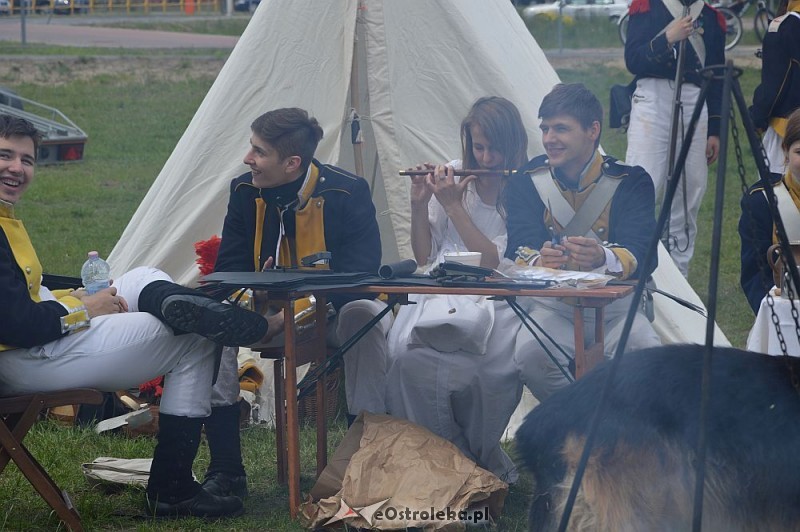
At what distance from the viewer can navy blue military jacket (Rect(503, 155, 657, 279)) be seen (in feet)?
12.3

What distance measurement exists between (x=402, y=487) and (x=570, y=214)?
1.18 metres

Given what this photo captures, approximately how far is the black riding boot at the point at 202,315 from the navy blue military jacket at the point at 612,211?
1.07 meters

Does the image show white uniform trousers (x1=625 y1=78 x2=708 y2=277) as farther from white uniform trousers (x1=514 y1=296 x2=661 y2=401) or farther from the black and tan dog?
the black and tan dog

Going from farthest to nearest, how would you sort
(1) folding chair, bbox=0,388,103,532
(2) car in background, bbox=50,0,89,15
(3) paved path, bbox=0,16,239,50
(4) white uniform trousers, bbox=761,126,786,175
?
(2) car in background, bbox=50,0,89,15, (3) paved path, bbox=0,16,239,50, (4) white uniform trousers, bbox=761,126,786,175, (1) folding chair, bbox=0,388,103,532

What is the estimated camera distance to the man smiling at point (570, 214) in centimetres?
368

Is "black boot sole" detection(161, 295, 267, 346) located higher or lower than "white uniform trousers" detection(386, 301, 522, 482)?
higher

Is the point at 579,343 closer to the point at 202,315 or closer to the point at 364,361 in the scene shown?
the point at 364,361

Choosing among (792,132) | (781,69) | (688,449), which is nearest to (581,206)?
(792,132)

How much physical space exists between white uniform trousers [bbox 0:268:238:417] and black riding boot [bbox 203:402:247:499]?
0.74 ft

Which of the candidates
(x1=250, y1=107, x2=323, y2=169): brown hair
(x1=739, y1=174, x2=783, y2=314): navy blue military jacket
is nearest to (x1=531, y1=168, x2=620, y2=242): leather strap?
(x1=739, y1=174, x2=783, y2=314): navy blue military jacket

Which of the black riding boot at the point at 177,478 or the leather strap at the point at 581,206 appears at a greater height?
the leather strap at the point at 581,206

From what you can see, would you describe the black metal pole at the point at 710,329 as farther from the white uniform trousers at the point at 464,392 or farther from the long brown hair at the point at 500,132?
the long brown hair at the point at 500,132

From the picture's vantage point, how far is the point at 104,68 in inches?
656

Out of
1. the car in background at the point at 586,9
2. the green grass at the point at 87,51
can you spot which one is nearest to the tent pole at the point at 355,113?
the green grass at the point at 87,51
